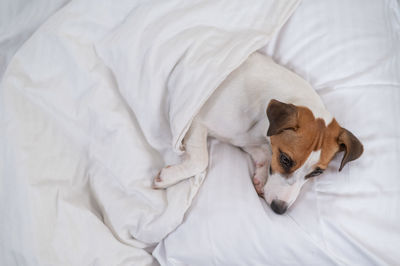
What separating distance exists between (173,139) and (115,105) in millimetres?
387

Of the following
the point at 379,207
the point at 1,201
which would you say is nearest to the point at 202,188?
the point at 379,207

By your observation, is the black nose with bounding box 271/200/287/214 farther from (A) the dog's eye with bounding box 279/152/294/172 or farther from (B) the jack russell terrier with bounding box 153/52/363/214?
(A) the dog's eye with bounding box 279/152/294/172

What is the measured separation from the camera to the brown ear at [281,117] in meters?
1.43

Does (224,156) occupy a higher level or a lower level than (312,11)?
lower

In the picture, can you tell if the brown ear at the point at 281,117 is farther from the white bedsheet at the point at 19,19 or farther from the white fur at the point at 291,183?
the white bedsheet at the point at 19,19

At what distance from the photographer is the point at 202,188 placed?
5.62 ft

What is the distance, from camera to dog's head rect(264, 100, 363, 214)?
1460 millimetres

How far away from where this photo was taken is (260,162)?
179cm

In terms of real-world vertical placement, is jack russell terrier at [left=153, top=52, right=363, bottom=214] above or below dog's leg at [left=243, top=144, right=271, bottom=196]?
above

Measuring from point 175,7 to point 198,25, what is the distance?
6.2 inches

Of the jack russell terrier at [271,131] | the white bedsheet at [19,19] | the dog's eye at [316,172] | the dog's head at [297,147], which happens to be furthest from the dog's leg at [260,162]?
the white bedsheet at [19,19]

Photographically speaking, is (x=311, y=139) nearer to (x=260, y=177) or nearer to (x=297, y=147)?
(x=297, y=147)

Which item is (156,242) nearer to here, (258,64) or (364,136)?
(258,64)

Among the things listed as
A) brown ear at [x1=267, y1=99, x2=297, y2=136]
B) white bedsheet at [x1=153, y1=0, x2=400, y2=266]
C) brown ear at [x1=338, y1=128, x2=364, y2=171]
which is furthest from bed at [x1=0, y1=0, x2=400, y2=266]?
brown ear at [x1=267, y1=99, x2=297, y2=136]
